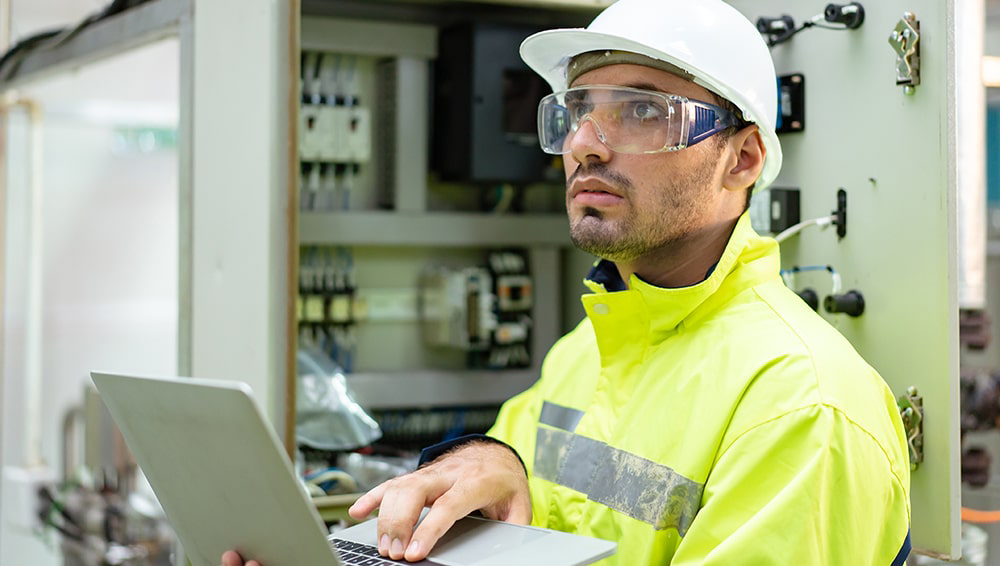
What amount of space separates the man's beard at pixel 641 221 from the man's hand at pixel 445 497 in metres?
0.33

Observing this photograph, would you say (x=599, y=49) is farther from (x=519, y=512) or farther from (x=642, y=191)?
(x=519, y=512)

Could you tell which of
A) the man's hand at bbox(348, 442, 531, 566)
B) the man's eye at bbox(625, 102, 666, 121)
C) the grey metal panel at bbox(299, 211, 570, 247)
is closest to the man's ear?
the man's eye at bbox(625, 102, 666, 121)

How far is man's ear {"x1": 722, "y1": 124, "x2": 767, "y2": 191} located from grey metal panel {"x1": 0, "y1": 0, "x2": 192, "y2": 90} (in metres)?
1.20

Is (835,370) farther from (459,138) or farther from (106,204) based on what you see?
(106,204)

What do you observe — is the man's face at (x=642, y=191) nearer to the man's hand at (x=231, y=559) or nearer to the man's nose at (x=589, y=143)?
the man's nose at (x=589, y=143)

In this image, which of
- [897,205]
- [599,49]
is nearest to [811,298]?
[897,205]

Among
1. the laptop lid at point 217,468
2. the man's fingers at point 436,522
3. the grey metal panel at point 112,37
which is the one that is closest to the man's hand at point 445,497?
the man's fingers at point 436,522

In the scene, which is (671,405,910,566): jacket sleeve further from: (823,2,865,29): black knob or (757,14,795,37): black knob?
(757,14,795,37): black knob

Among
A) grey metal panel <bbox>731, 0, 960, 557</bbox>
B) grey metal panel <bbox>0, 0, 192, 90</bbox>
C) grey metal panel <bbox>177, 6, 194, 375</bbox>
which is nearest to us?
grey metal panel <bbox>731, 0, 960, 557</bbox>

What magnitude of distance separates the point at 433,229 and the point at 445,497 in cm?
167

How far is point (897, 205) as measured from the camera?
1.65 m

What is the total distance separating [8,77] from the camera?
11.2 feet

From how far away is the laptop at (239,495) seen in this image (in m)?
1.01

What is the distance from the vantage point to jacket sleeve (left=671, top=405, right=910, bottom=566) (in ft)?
3.91
